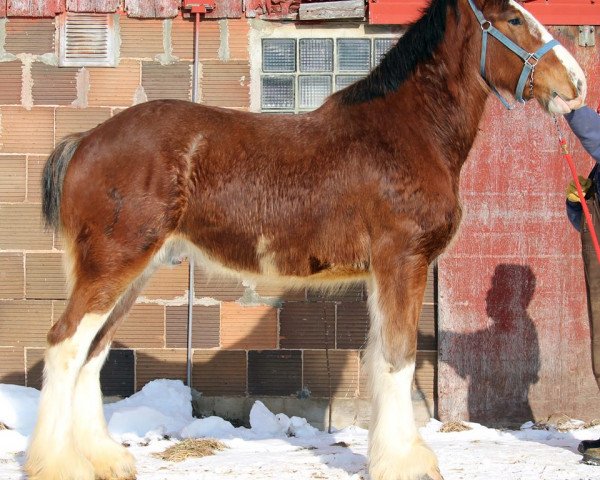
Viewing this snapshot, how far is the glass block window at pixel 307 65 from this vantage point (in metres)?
6.46

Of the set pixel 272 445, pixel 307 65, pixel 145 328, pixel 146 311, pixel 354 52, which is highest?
pixel 354 52

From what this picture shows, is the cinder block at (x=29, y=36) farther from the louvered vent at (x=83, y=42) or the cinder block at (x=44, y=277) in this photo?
the cinder block at (x=44, y=277)

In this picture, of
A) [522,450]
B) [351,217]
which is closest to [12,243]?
[351,217]

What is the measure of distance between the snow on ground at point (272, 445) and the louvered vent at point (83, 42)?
8.19 ft

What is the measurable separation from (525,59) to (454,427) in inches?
111

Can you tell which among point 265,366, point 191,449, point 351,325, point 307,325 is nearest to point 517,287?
point 351,325

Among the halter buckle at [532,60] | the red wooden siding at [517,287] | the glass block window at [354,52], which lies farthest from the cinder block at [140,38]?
the halter buckle at [532,60]

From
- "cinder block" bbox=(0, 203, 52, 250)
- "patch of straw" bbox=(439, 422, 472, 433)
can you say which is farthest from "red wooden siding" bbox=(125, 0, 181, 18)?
"patch of straw" bbox=(439, 422, 472, 433)

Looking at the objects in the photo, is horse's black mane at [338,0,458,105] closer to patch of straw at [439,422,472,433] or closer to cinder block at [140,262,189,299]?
cinder block at [140,262,189,299]

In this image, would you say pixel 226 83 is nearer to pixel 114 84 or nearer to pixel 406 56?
pixel 114 84

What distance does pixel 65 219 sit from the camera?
457 cm

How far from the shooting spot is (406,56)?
185 inches

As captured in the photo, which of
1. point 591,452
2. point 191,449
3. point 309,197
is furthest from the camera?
point 191,449

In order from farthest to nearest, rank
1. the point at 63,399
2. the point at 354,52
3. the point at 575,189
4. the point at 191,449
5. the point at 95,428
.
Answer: the point at 354,52 < the point at 191,449 < the point at 575,189 < the point at 95,428 < the point at 63,399
